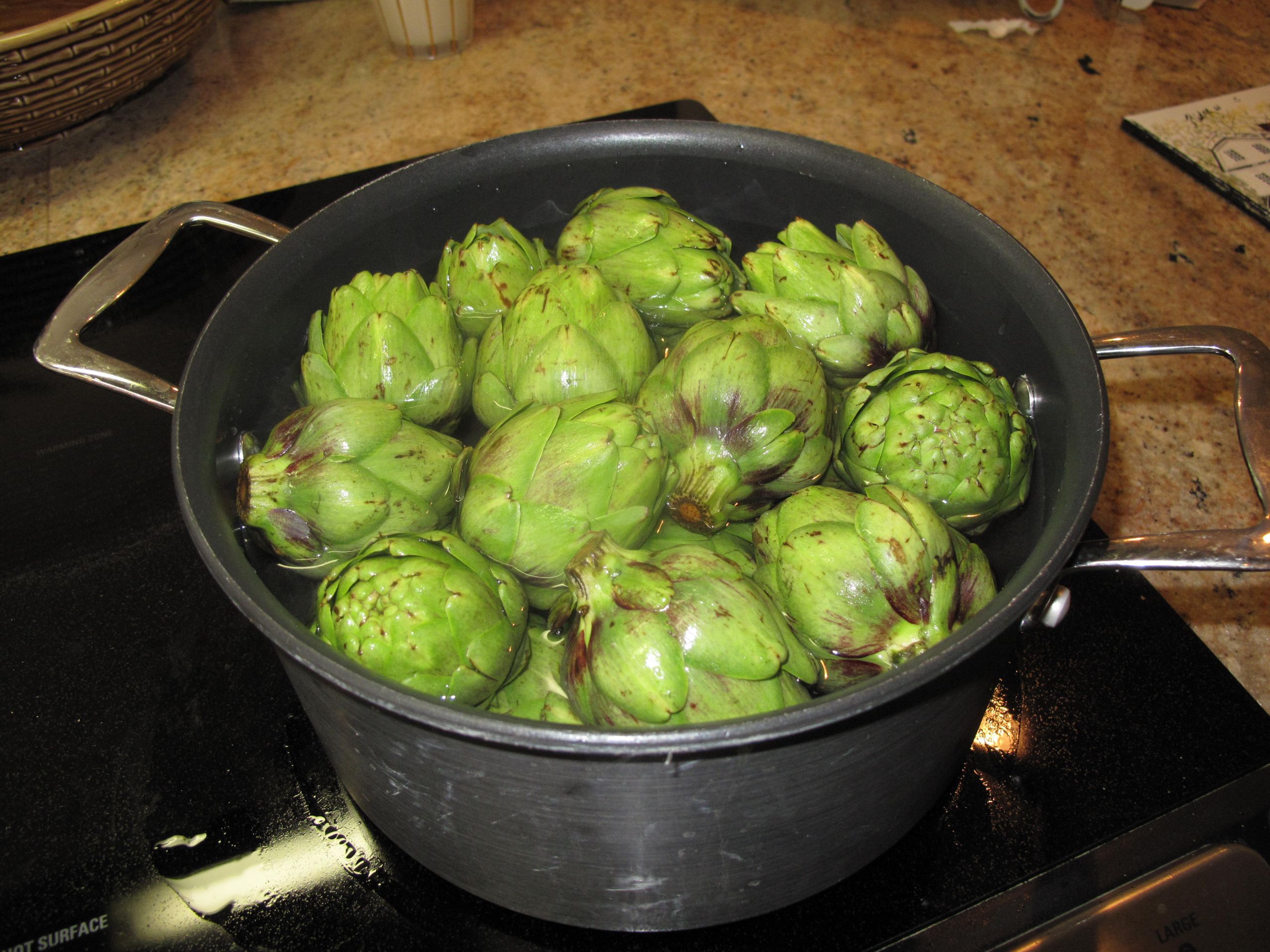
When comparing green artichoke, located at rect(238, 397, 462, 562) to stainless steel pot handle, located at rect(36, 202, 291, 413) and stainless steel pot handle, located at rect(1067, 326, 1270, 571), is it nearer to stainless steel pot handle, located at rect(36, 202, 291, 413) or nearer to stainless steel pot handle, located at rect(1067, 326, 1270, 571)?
stainless steel pot handle, located at rect(36, 202, 291, 413)

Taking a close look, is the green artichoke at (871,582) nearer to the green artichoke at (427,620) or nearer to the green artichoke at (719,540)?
the green artichoke at (719,540)

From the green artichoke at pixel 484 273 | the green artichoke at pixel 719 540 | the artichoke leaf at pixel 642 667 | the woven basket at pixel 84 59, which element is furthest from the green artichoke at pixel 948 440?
the woven basket at pixel 84 59

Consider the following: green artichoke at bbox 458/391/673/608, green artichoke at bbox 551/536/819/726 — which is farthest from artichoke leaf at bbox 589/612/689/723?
green artichoke at bbox 458/391/673/608

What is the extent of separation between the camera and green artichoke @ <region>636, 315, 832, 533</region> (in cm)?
76

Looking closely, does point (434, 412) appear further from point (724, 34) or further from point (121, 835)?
point (724, 34)

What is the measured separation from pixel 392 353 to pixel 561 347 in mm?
157

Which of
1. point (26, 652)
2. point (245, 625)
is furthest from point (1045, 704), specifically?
point (26, 652)

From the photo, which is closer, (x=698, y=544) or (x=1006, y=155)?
(x=698, y=544)

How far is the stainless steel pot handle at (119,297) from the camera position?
723mm

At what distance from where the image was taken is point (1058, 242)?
4.58ft

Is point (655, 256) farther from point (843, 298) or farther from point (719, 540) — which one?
point (719, 540)

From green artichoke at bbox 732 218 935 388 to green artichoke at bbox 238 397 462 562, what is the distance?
356 millimetres

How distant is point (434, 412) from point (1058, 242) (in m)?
1.05

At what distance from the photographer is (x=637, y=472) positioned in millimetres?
717
